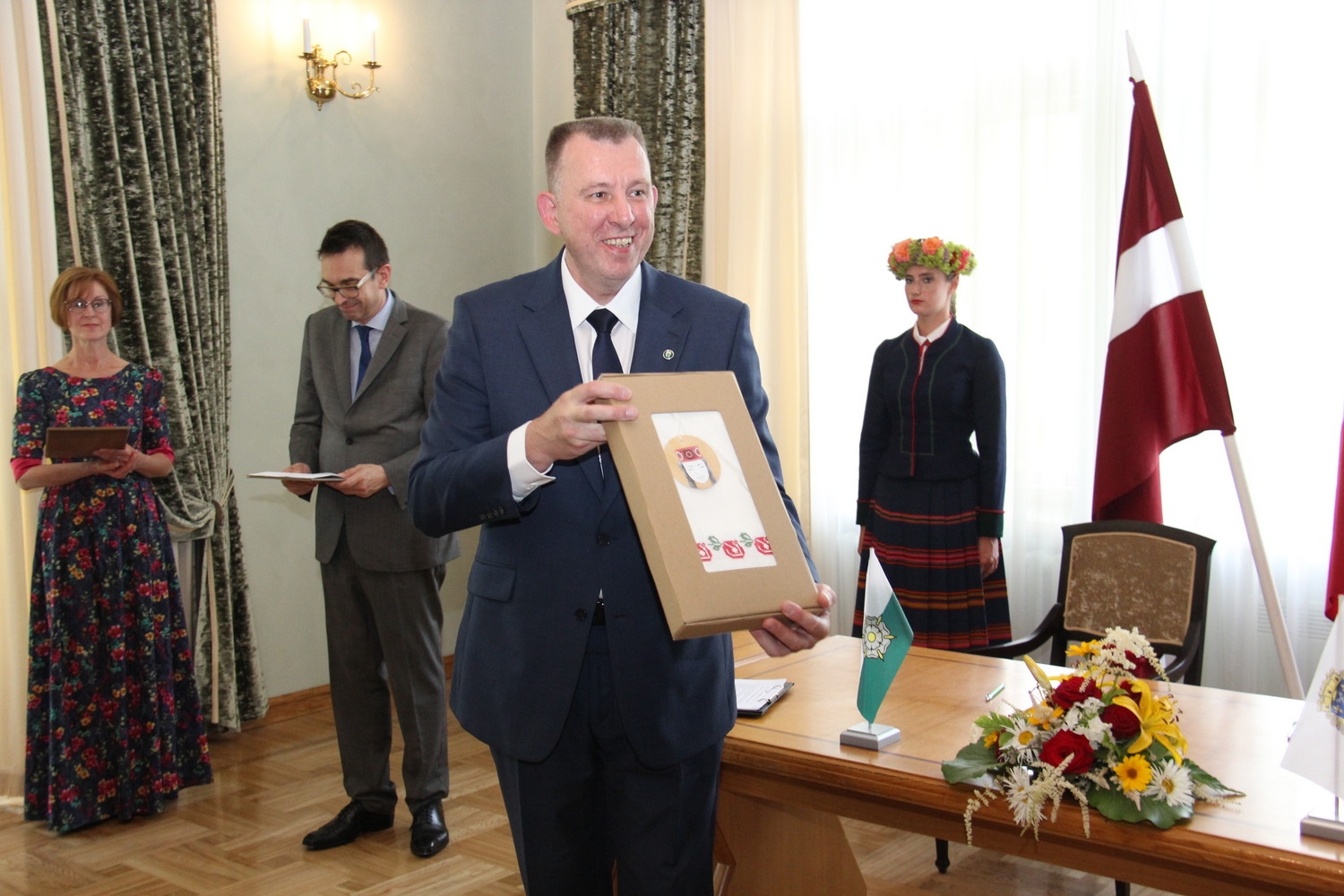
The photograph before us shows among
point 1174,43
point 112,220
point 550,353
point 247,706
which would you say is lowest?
point 247,706

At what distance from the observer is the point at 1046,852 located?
1547mm

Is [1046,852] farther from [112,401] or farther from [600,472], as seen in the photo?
[112,401]

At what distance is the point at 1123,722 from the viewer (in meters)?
1.52

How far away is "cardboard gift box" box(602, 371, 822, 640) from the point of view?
1.32m

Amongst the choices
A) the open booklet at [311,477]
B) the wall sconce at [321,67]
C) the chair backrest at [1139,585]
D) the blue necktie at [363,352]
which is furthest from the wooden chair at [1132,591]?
the wall sconce at [321,67]

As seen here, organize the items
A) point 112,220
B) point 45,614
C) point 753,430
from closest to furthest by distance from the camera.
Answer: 1. point 753,430
2. point 45,614
3. point 112,220

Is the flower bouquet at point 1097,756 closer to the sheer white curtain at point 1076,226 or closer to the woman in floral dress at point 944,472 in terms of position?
the woman in floral dress at point 944,472

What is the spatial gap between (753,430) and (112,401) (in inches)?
109

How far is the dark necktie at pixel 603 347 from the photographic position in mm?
1573

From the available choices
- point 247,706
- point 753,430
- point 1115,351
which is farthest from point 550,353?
point 247,706

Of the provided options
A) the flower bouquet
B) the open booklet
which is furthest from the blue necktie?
the flower bouquet

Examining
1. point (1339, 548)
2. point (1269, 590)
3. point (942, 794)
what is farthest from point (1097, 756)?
point (1339, 548)

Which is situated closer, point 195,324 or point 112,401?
point 112,401

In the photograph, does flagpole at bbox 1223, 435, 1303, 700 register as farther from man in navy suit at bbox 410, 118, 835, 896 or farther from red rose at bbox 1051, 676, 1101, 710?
man in navy suit at bbox 410, 118, 835, 896
